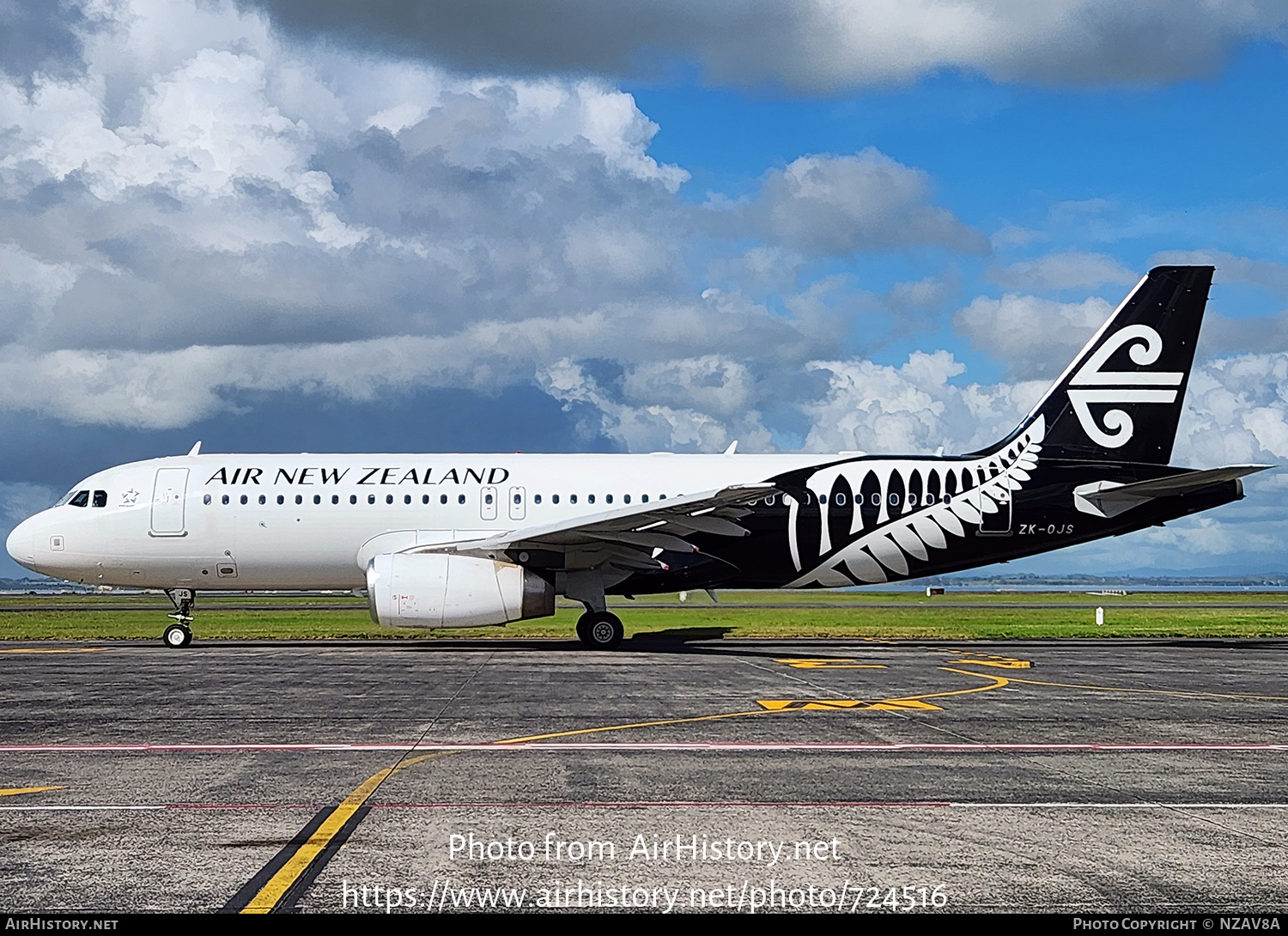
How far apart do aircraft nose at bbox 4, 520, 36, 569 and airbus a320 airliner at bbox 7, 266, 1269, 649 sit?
68mm

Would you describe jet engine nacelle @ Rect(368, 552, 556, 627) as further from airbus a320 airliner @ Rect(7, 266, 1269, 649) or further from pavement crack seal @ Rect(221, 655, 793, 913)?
pavement crack seal @ Rect(221, 655, 793, 913)

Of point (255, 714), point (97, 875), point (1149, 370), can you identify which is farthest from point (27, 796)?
point (1149, 370)

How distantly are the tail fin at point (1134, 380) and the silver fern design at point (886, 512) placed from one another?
4.86ft

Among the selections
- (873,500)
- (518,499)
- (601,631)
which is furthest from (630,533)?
(873,500)

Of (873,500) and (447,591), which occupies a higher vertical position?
(873,500)

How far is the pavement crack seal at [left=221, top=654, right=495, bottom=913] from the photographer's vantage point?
5828mm

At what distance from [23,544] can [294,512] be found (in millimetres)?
6513


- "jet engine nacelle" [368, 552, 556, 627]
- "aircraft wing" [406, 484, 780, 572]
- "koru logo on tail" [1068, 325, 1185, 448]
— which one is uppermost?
"koru logo on tail" [1068, 325, 1185, 448]

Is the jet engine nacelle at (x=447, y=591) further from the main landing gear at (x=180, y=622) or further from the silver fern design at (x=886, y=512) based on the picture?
the silver fern design at (x=886, y=512)

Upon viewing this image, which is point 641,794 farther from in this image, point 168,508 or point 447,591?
point 168,508

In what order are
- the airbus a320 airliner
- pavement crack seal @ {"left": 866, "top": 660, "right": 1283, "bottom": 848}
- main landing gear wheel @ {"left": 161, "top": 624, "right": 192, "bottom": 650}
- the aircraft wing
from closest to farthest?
1. pavement crack seal @ {"left": 866, "top": 660, "right": 1283, "bottom": 848}
2. the aircraft wing
3. main landing gear wheel @ {"left": 161, "top": 624, "right": 192, "bottom": 650}
4. the airbus a320 airliner

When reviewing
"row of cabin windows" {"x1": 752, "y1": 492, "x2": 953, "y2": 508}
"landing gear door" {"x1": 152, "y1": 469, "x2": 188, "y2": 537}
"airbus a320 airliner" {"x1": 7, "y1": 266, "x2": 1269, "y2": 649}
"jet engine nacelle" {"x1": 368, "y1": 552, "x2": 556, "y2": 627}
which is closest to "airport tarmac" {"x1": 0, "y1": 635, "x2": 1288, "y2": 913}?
"jet engine nacelle" {"x1": 368, "y1": 552, "x2": 556, "y2": 627}

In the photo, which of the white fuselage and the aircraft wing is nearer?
the aircraft wing

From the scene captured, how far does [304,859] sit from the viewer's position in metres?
6.71
